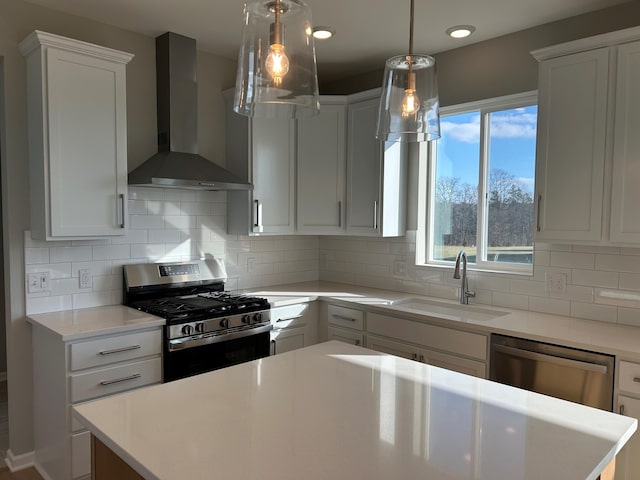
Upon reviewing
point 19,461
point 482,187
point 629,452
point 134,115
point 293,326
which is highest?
point 134,115

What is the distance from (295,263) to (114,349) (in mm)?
1985

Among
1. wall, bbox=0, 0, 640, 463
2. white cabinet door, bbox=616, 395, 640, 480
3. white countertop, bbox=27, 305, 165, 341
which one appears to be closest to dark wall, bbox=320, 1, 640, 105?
wall, bbox=0, 0, 640, 463

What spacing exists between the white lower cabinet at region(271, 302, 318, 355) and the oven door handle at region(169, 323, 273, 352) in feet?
0.49

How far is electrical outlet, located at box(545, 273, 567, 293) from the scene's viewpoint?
2955 millimetres

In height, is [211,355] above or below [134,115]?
below

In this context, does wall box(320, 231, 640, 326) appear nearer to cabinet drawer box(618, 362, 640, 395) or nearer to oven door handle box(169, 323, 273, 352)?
cabinet drawer box(618, 362, 640, 395)

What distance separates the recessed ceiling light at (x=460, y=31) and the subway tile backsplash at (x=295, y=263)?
1.42 m

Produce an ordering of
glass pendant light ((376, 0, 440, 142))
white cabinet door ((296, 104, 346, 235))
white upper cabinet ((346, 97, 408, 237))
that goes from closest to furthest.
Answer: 1. glass pendant light ((376, 0, 440, 142))
2. white upper cabinet ((346, 97, 408, 237))
3. white cabinet door ((296, 104, 346, 235))

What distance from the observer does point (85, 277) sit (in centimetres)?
304

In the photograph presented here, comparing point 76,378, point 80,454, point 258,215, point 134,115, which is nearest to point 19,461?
point 80,454

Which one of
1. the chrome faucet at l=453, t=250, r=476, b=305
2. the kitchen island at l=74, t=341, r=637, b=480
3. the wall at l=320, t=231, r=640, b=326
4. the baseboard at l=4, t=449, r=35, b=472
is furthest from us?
the chrome faucet at l=453, t=250, r=476, b=305

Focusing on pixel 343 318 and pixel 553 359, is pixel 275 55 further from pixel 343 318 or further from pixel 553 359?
pixel 343 318

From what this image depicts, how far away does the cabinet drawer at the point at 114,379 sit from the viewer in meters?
2.49

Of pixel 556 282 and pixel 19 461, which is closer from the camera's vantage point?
pixel 19 461
